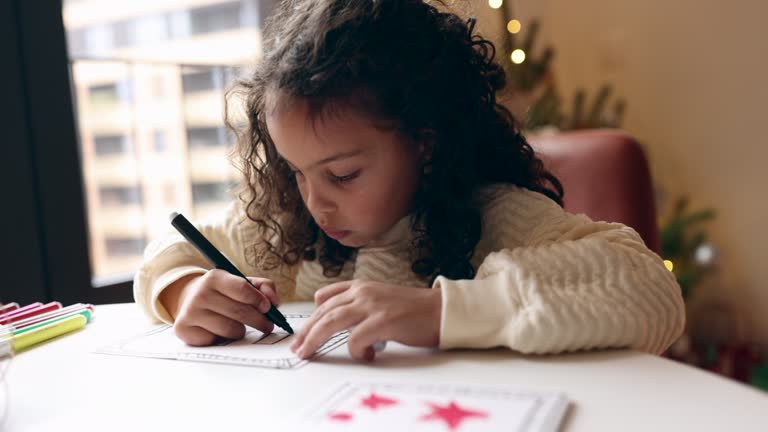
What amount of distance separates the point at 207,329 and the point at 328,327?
0.15 m

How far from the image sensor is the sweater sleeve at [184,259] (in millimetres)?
804

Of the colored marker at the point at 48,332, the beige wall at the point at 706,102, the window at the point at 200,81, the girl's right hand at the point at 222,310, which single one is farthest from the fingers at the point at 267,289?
the beige wall at the point at 706,102

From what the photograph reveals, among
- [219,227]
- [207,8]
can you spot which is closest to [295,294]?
[219,227]

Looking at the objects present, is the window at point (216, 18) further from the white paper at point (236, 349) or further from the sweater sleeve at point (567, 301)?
the sweater sleeve at point (567, 301)

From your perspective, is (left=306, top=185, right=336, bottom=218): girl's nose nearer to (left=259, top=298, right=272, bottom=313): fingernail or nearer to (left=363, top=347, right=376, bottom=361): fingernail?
(left=259, top=298, right=272, bottom=313): fingernail

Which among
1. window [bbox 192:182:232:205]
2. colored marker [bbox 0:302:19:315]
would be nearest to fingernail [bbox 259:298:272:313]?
colored marker [bbox 0:302:19:315]

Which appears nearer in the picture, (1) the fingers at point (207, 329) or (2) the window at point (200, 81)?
(1) the fingers at point (207, 329)

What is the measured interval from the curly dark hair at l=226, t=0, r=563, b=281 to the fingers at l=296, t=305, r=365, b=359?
25cm

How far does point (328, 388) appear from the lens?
48cm

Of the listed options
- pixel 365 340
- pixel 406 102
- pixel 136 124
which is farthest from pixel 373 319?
pixel 136 124

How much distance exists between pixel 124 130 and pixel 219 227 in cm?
134

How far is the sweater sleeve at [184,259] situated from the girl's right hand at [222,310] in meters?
0.11

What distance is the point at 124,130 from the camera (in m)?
2.16

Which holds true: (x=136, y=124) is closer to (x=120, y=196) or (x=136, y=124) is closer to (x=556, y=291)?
(x=120, y=196)
